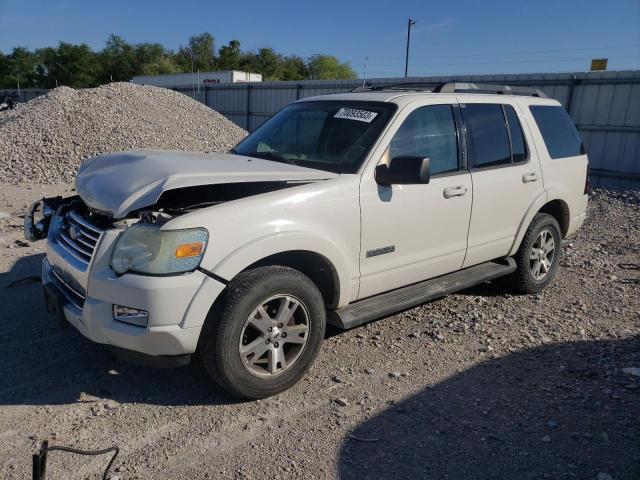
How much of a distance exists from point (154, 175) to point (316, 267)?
4.04 feet

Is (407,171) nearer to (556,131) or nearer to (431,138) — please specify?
(431,138)

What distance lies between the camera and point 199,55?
7256 cm

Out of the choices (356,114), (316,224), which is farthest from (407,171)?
(356,114)

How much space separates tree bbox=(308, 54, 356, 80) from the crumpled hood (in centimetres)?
7145

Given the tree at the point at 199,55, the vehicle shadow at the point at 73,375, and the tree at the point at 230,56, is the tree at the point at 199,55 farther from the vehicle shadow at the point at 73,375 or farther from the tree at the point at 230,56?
the vehicle shadow at the point at 73,375

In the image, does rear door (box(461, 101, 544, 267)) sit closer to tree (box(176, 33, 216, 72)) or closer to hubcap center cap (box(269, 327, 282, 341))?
hubcap center cap (box(269, 327, 282, 341))

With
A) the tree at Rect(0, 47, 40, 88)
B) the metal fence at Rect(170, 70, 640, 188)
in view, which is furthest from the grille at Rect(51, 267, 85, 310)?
the tree at Rect(0, 47, 40, 88)

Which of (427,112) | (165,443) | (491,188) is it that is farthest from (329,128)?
(165,443)

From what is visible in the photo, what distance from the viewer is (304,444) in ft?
9.93

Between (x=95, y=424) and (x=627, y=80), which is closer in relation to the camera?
(x=95, y=424)

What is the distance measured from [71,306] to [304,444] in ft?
5.40

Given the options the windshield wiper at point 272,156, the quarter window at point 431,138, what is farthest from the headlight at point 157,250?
the quarter window at point 431,138

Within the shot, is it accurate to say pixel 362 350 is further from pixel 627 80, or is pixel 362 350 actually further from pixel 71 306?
pixel 627 80

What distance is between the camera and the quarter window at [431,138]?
4062 millimetres
